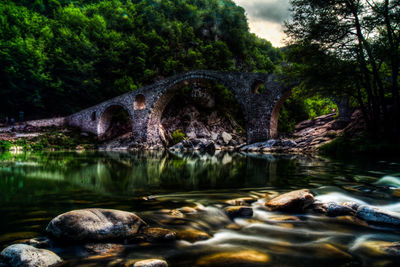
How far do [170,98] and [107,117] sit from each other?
8.30 meters

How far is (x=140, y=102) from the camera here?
23.7 metres

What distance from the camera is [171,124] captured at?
26.2 m

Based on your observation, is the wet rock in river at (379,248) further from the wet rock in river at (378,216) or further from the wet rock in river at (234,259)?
the wet rock in river at (234,259)

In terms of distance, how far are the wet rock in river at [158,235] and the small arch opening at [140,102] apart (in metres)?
21.6

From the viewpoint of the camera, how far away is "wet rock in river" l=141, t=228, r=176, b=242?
2023 mm

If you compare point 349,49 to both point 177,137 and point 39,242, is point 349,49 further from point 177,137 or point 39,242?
point 177,137

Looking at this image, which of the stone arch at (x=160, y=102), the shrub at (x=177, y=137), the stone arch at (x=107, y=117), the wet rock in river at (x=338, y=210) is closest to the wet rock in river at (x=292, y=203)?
the wet rock in river at (x=338, y=210)

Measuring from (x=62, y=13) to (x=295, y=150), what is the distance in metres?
39.0

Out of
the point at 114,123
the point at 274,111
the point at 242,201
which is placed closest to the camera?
the point at 242,201

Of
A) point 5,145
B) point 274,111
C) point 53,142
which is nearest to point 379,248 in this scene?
point 274,111

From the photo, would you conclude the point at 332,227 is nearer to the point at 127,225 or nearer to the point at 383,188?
the point at 127,225

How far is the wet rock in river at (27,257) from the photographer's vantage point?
4.81 feet

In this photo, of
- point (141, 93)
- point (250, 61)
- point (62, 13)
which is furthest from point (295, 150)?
point (62, 13)

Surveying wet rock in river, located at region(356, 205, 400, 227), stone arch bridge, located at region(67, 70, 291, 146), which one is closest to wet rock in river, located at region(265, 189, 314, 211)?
wet rock in river, located at region(356, 205, 400, 227)
